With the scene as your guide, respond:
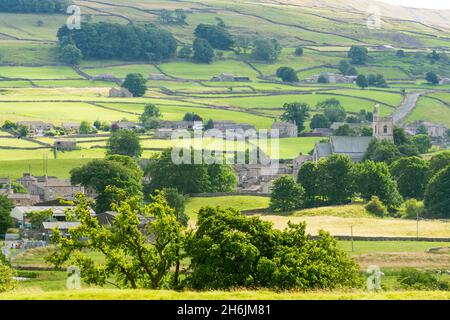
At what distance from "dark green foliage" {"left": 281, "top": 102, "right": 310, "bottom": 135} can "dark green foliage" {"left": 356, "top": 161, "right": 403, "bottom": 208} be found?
50313 millimetres

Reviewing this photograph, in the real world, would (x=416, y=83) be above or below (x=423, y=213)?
above

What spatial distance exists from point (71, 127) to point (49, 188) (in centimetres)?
3906

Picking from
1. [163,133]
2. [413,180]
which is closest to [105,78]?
[163,133]

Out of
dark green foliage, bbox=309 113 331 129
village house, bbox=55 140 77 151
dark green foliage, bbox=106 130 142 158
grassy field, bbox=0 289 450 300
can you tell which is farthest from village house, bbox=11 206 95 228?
dark green foliage, bbox=309 113 331 129

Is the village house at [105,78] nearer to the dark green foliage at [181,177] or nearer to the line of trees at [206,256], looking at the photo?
the dark green foliage at [181,177]

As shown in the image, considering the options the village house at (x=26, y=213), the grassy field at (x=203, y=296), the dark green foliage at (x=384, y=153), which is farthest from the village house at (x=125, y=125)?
the grassy field at (x=203, y=296)

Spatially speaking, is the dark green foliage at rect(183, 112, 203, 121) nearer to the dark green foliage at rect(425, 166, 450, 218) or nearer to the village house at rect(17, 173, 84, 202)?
the village house at rect(17, 173, 84, 202)

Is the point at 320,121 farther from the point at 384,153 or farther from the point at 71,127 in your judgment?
the point at 384,153

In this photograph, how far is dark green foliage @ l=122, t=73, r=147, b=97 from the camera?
17181 cm

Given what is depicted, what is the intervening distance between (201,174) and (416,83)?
3811 inches

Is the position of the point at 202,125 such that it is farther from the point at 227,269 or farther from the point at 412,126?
the point at 227,269

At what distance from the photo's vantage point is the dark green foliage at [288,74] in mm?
190875

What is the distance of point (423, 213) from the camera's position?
3533 inches
